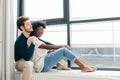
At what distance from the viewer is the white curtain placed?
8.53ft

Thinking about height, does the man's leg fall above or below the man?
below

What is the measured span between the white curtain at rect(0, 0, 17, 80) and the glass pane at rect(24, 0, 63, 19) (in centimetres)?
66

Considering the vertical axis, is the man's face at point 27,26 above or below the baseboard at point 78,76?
above

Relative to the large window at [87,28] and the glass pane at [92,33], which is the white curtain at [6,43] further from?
the glass pane at [92,33]

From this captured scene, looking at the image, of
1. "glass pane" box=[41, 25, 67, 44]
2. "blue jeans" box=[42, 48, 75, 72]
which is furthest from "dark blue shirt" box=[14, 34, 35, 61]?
"glass pane" box=[41, 25, 67, 44]

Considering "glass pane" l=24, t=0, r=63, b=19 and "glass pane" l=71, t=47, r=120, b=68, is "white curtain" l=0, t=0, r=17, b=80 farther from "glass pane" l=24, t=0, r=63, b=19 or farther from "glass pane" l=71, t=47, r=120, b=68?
"glass pane" l=71, t=47, r=120, b=68

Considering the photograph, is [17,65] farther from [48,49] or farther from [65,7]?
[65,7]

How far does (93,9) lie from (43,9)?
0.84 meters

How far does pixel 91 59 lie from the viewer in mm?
2883

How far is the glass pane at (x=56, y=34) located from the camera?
3.04m

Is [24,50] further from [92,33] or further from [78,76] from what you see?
[92,33]

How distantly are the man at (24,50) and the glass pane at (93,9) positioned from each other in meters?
0.77

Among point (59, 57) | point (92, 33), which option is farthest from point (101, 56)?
point (59, 57)

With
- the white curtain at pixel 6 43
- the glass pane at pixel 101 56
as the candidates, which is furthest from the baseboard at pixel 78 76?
the glass pane at pixel 101 56
